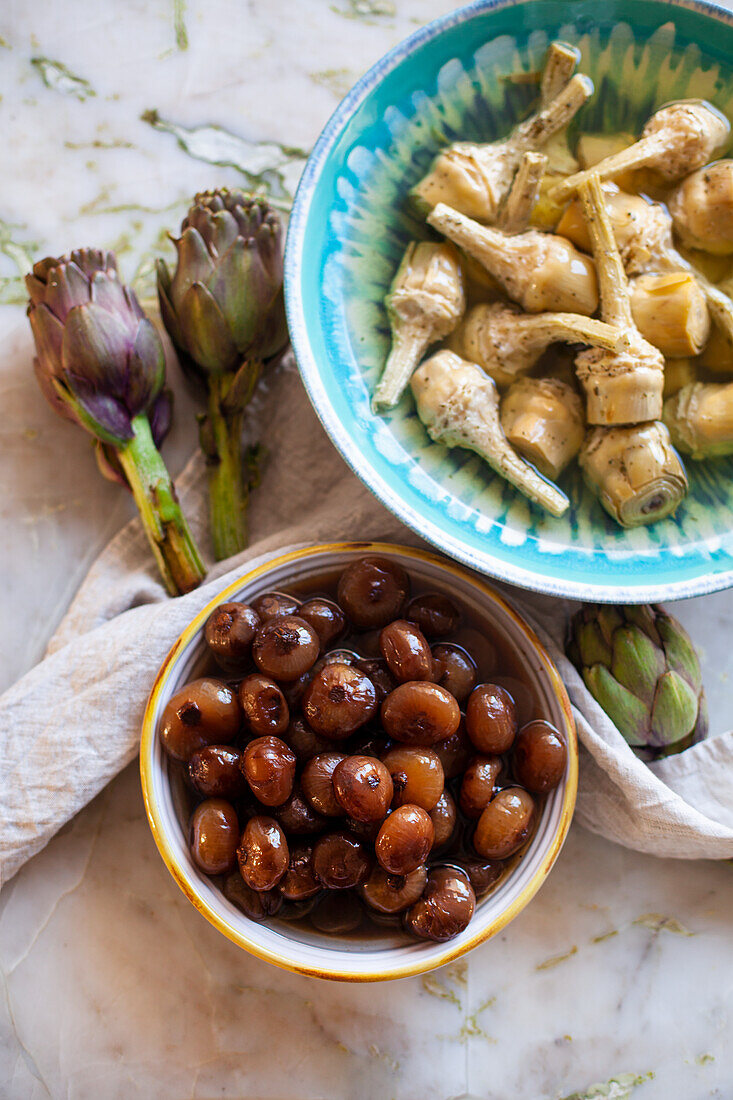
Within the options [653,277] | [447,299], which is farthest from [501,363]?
[653,277]

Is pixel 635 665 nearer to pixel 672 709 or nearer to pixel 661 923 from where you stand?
pixel 672 709

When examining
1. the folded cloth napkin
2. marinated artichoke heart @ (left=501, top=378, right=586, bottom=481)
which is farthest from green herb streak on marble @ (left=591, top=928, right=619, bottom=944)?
marinated artichoke heart @ (left=501, top=378, right=586, bottom=481)

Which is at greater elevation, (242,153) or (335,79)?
(335,79)

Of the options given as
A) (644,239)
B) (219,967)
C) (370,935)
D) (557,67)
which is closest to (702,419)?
(644,239)

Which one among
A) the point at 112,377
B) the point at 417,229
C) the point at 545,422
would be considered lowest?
the point at 112,377

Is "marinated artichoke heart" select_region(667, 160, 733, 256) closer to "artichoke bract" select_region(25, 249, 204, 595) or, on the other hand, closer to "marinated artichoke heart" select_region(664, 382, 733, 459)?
"marinated artichoke heart" select_region(664, 382, 733, 459)
